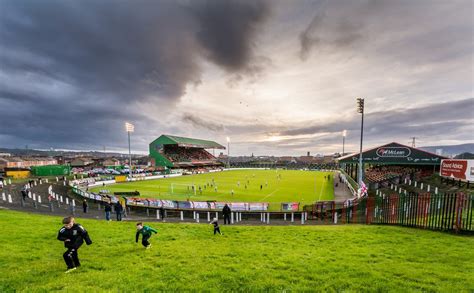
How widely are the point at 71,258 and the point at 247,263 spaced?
16.3 feet

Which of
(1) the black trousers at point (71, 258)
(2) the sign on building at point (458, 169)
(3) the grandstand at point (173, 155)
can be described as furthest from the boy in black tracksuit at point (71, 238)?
(3) the grandstand at point (173, 155)

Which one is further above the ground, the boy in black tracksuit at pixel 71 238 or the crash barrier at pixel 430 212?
the boy in black tracksuit at pixel 71 238

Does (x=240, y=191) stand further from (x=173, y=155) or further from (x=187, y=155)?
(x=187, y=155)

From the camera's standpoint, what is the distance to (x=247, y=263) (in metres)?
6.19

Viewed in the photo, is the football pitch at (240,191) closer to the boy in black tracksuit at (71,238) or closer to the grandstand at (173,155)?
the boy in black tracksuit at (71,238)

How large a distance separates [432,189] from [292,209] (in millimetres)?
18523

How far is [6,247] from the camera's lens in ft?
24.5

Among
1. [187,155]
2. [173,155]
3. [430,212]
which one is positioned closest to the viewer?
[430,212]

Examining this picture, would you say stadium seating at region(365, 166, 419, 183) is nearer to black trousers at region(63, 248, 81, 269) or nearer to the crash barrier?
the crash barrier

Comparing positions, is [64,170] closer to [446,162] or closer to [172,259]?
[172,259]

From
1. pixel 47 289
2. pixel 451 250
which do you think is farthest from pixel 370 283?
pixel 47 289

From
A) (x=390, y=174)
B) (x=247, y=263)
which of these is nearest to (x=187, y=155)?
(x=390, y=174)

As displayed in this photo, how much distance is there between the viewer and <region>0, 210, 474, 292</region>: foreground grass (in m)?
4.90

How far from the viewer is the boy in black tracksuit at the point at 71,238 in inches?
222
